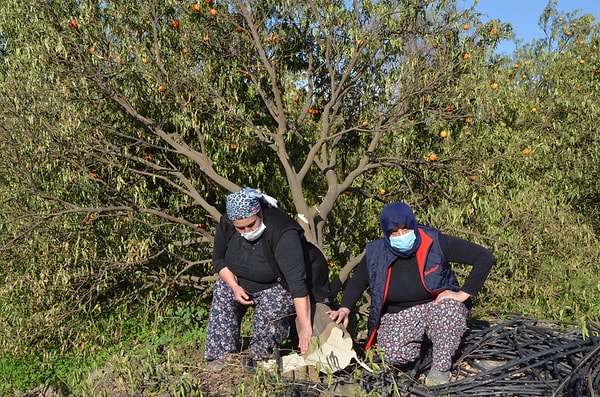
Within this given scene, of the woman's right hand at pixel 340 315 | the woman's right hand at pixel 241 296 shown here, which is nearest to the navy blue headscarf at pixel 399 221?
the woman's right hand at pixel 340 315

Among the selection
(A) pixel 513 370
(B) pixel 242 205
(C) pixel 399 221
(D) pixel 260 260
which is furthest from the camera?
(D) pixel 260 260

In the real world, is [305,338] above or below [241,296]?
below

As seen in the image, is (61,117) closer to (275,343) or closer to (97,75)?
(97,75)

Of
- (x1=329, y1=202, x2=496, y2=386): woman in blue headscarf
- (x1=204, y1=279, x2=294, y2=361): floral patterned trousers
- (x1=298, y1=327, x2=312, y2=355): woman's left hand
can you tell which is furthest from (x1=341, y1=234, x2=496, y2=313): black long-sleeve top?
(x1=204, y1=279, x2=294, y2=361): floral patterned trousers

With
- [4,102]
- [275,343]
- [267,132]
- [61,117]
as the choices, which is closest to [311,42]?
[267,132]

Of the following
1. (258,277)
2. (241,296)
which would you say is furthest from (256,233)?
(241,296)

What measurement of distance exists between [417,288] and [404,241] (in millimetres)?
304

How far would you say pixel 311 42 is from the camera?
588cm

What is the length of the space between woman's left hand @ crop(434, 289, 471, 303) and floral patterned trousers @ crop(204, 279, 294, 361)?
0.91 meters

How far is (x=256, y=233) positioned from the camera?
12.2 feet

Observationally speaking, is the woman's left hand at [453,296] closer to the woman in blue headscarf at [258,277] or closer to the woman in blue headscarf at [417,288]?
the woman in blue headscarf at [417,288]

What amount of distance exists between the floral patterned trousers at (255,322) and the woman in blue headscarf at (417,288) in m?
0.35

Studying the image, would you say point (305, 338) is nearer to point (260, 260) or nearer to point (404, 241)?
point (260, 260)

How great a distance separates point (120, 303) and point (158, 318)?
661 mm
